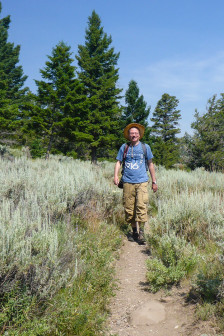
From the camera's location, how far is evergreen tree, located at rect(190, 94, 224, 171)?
2241cm

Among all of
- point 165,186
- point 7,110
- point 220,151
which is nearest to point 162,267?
point 165,186

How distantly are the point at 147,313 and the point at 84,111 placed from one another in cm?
1971

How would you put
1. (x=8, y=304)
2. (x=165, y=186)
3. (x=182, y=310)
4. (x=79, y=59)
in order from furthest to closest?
(x=79, y=59) → (x=165, y=186) → (x=182, y=310) → (x=8, y=304)

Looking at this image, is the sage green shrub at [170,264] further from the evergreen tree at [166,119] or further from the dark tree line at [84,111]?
the evergreen tree at [166,119]

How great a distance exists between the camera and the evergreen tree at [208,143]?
22406mm

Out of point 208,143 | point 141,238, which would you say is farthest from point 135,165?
point 208,143

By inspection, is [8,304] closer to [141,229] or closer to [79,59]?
[141,229]

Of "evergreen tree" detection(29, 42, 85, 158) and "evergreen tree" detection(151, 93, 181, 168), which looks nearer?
"evergreen tree" detection(29, 42, 85, 158)

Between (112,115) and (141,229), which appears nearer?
(141,229)

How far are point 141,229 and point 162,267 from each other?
1767 millimetres

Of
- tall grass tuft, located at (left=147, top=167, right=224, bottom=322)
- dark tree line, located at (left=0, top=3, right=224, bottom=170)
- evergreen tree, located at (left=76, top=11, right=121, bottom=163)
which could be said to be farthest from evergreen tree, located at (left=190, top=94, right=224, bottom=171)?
tall grass tuft, located at (left=147, top=167, right=224, bottom=322)

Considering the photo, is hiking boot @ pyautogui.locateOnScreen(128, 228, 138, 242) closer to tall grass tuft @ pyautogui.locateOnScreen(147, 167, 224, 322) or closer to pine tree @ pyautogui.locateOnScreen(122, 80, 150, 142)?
tall grass tuft @ pyautogui.locateOnScreen(147, 167, 224, 322)

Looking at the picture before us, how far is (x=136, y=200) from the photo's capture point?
200 inches

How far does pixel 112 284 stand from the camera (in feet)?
10.7
